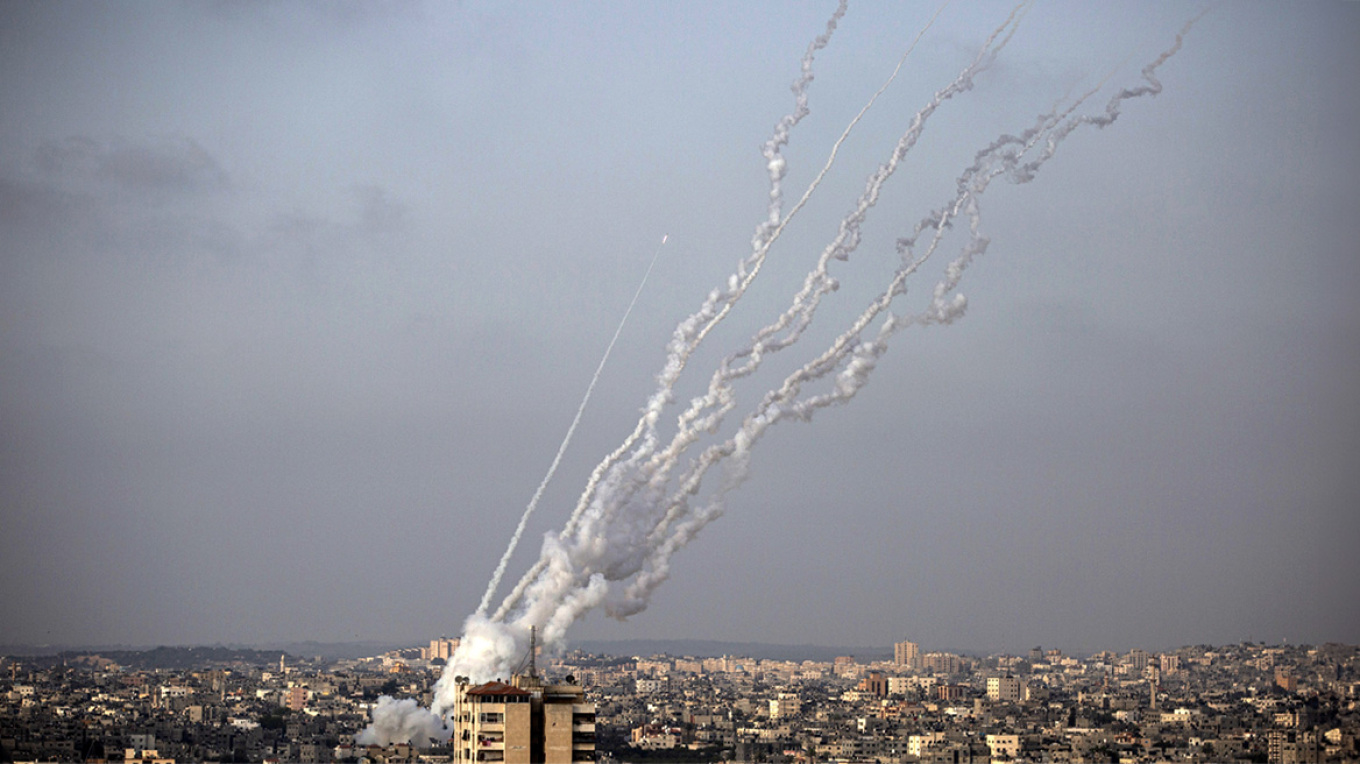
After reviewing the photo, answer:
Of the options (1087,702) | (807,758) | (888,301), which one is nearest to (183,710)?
(807,758)

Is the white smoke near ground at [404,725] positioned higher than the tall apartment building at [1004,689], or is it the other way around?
the tall apartment building at [1004,689]

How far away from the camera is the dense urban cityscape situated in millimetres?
62312

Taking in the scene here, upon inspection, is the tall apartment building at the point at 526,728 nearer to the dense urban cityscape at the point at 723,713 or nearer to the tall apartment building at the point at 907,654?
the dense urban cityscape at the point at 723,713

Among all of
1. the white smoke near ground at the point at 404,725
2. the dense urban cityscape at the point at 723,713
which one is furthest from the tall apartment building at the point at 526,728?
the white smoke near ground at the point at 404,725

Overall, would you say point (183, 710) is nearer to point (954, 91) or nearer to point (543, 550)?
point (543, 550)

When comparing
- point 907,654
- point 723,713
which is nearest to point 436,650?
point 723,713

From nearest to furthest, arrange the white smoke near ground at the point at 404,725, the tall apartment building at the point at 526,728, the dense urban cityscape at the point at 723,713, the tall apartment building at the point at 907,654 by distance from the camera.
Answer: the tall apartment building at the point at 526,728 → the white smoke near ground at the point at 404,725 → the dense urban cityscape at the point at 723,713 → the tall apartment building at the point at 907,654

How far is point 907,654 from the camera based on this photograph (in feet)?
639

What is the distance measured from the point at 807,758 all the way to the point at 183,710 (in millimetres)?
39620

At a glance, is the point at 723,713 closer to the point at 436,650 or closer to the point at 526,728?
the point at 436,650

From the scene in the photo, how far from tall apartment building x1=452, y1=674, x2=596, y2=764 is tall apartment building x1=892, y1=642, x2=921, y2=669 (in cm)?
15202

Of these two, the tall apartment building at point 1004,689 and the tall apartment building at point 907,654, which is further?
the tall apartment building at point 907,654

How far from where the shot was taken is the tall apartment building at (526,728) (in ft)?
124

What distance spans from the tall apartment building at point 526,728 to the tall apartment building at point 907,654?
15202 cm
